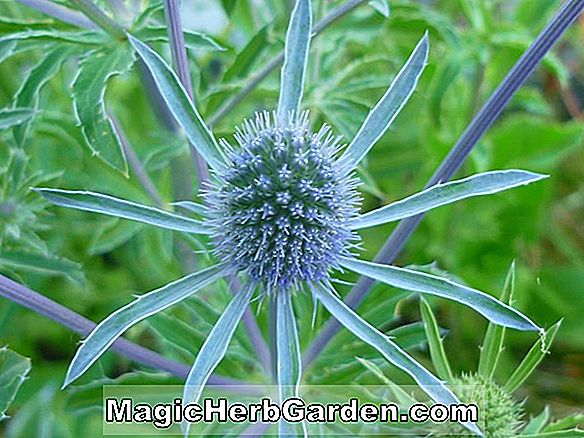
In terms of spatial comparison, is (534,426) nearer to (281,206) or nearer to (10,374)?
(281,206)

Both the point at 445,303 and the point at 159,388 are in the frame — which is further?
the point at 445,303

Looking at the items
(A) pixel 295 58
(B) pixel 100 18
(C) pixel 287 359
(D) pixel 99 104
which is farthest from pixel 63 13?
(C) pixel 287 359

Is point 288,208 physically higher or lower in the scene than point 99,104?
lower

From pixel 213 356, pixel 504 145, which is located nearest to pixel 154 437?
pixel 213 356

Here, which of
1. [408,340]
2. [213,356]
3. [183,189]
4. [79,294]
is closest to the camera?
[213,356]

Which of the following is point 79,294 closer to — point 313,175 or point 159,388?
point 159,388

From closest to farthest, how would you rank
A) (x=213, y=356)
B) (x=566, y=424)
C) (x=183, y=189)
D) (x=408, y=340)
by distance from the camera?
(x=213, y=356) → (x=566, y=424) → (x=408, y=340) → (x=183, y=189)
